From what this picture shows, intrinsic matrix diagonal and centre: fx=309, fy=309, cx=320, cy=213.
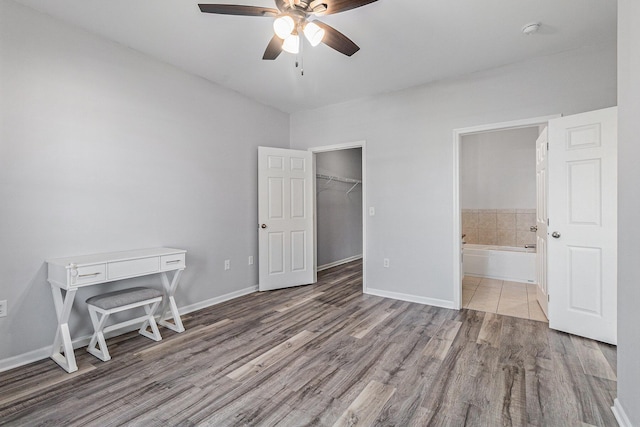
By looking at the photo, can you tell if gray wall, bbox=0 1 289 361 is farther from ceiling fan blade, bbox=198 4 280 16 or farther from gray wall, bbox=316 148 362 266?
gray wall, bbox=316 148 362 266

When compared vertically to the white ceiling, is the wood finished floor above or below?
below

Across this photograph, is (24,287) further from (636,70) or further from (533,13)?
(533,13)

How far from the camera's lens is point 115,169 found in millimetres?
2723

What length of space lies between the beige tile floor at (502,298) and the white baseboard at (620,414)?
1.45 meters

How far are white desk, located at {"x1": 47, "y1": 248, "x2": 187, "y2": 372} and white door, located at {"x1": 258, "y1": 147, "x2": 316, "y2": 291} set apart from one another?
1.54m

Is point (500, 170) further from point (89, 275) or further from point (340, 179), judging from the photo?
point (89, 275)

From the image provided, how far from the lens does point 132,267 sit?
8.04ft

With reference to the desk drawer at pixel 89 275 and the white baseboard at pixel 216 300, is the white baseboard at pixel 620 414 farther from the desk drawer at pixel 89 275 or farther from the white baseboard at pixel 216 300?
the white baseboard at pixel 216 300

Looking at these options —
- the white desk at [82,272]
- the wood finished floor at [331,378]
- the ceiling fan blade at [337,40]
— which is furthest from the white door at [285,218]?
the ceiling fan blade at [337,40]

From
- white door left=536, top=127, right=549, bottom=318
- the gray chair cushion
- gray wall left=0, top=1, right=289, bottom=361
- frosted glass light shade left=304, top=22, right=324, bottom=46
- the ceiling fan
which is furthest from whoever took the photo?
white door left=536, top=127, right=549, bottom=318

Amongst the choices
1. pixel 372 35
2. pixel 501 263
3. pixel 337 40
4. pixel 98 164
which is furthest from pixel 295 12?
pixel 501 263

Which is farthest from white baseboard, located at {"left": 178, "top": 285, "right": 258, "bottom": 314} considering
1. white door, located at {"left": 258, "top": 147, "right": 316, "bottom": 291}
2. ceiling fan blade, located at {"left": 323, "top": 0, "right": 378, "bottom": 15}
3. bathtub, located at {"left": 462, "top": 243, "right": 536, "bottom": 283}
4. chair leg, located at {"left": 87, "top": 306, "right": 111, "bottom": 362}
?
bathtub, located at {"left": 462, "top": 243, "right": 536, "bottom": 283}

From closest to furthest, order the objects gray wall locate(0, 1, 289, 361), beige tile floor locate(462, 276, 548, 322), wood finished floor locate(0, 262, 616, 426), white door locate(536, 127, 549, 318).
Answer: wood finished floor locate(0, 262, 616, 426), gray wall locate(0, 1, 289, 361), white door locate(536, 127, 549, 318), beige tile floor locate(462, 276, 548, 322)

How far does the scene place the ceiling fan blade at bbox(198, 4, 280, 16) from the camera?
1.78 metres
